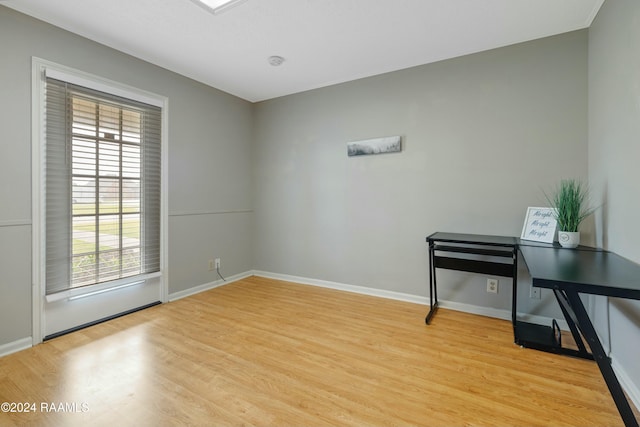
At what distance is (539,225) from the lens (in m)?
2.27

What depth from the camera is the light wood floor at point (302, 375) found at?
140 cm

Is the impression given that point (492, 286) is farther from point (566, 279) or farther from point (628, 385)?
point (566, 279)

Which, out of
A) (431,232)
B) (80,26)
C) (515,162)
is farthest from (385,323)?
(80,26)

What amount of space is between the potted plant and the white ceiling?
51.9 inches

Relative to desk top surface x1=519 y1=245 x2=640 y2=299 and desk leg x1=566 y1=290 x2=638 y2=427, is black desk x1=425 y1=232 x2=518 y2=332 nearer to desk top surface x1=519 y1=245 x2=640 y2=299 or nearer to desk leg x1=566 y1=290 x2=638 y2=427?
desk top surface x1=519 y1=245 x2=640 y2=299

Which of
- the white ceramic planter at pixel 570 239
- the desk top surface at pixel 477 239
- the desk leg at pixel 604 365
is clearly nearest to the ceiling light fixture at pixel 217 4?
the desk top surface at pixel 477 239

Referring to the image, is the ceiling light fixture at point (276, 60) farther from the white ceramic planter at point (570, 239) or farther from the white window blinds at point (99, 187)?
the white ceramic planter at point (570, 239)

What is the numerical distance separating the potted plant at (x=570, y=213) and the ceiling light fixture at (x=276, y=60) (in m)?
2.67

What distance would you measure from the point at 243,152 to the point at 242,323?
2.35m

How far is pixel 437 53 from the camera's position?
2.65 meters

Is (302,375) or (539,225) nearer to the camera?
(302,375)

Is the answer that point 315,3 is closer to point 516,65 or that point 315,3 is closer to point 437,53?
point 437,53

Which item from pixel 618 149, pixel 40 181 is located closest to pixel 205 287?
pixel 40 181

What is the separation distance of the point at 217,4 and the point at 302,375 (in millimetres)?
2572
